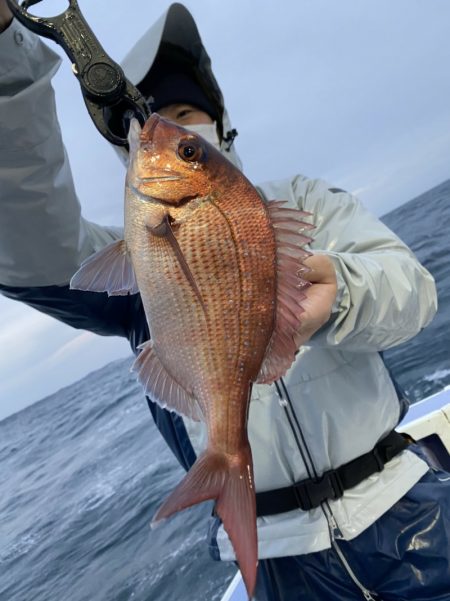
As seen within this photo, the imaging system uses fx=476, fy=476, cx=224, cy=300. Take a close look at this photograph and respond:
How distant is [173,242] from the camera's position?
4.29 ft

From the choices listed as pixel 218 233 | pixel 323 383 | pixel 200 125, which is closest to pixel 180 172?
pixel 218 233

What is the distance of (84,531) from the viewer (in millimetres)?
9195

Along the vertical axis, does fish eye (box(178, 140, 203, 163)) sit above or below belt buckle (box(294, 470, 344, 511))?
above

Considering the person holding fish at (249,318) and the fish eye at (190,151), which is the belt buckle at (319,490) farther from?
the fish eye at (190,151)

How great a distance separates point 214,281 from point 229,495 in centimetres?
57

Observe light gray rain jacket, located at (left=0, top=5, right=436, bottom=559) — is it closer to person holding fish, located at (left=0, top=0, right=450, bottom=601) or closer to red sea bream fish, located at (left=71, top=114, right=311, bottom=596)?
person holding fish, located at (left=0, top=0, right=450, bottom=601)

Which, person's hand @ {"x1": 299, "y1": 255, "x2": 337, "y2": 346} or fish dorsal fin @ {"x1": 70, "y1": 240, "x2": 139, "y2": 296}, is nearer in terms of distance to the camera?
fish dorsal fin @ {"x1": 70, "y1": 240, "x2": 139, "y2": 296}

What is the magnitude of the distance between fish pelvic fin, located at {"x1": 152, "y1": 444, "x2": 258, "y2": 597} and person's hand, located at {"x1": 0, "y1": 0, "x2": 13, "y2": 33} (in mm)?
1691

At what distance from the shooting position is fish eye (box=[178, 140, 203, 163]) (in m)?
1.37

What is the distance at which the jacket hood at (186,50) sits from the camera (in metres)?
2.89

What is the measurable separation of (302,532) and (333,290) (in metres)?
1.16

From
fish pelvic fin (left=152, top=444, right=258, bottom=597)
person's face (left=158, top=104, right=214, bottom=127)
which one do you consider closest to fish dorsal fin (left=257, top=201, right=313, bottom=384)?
fish pelvic fin (left=152, top=444, right=258, bottom=597)

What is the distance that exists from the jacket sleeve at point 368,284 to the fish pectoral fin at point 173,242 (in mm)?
458

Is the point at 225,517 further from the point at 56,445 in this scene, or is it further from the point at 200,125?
the point at 56,445
